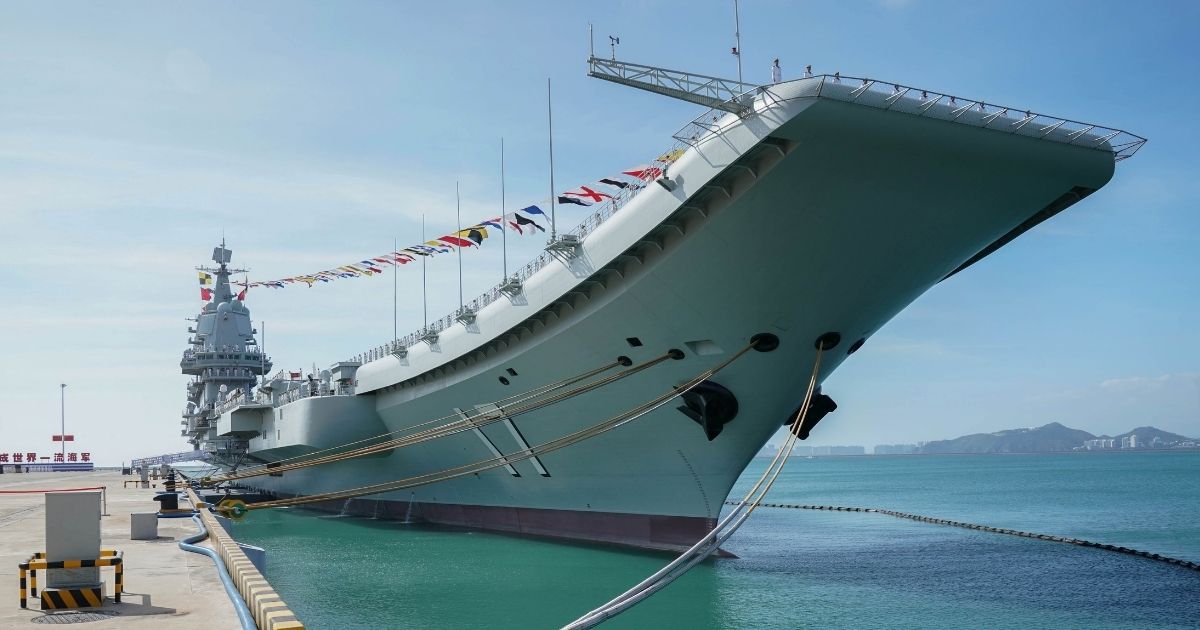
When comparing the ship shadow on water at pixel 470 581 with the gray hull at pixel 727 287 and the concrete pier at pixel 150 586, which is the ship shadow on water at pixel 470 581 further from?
the concrete pier at pixel 150 586

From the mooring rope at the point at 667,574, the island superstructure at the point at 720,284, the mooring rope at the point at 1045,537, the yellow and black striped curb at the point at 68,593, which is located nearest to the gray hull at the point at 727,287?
the island superstructure at the point at 720,284

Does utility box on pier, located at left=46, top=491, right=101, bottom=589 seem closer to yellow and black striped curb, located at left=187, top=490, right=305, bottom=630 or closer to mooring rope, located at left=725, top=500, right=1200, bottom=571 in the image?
yellow and black striped curb, located at left=187, top=490, right=305, bottom=630

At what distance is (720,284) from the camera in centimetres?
1337

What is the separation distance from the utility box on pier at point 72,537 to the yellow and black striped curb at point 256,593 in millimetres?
1391

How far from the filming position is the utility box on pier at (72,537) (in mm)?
8469

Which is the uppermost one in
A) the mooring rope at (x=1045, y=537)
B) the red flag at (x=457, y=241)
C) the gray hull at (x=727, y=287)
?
the red flag at (x=457, y=241)

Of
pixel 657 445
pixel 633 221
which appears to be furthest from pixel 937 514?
pixel 633 221

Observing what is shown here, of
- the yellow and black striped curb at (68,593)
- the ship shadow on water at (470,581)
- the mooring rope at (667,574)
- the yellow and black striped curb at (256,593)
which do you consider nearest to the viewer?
the yellow and black striped curb at (256,593)

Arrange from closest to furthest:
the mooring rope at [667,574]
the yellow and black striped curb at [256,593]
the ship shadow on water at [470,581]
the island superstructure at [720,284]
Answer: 1. the yellow and black striped curb at [256,593]
2. the mooring rope at [667,574]
3. the island superstructure at [720,284]
4. the ship shadow on water at [470,581]

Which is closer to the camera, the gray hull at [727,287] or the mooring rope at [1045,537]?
the gray hull at [727,287]

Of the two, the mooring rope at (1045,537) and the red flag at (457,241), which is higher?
the red flag at (457,241)

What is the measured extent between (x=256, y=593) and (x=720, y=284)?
7.71 m

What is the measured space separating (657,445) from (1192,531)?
21.6 metres

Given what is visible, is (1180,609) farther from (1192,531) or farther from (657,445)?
(1192,531)
